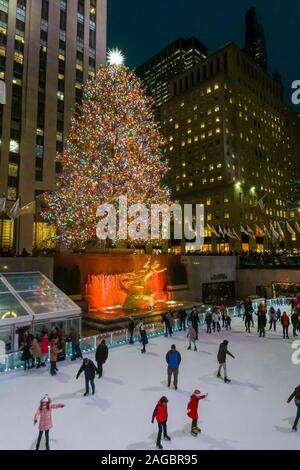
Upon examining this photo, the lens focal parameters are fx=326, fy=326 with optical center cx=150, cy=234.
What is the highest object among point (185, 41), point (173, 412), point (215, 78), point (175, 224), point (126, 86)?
point (185, 41)

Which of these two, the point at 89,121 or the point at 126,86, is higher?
the point at 126,86

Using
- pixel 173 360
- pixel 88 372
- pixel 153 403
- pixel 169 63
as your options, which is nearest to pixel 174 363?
pixel 173 360

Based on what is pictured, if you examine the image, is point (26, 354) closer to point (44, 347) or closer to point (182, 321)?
point (44, 347)

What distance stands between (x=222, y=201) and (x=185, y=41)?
136 metres

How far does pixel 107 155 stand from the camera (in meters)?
28.5

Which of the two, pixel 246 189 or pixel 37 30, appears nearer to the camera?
pixel 37 30

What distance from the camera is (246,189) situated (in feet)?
269

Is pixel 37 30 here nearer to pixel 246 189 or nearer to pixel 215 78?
pixel 215 78

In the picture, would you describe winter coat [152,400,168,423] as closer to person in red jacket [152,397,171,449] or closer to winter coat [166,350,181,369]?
person in red jacket [152,397,171,449]

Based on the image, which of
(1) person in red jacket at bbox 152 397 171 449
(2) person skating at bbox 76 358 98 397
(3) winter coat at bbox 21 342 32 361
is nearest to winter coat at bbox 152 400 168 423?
(1) person in red jacket at bbox 152 397 171 449

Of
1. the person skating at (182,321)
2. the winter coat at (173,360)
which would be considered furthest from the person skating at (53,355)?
the person skating at (182,321)

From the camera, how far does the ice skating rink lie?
7.63m

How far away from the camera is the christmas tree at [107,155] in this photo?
28.0 m

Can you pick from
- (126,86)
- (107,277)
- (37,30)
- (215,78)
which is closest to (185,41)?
(215,78)
